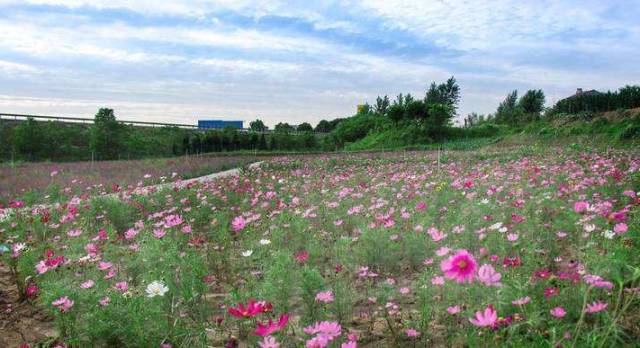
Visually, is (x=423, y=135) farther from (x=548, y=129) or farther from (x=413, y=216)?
(x=413, y=216)

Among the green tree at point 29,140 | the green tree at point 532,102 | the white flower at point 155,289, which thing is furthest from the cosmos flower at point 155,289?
the green tree at point 532,102

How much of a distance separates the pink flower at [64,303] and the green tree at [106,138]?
2892 centimetres

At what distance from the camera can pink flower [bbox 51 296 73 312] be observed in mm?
2180

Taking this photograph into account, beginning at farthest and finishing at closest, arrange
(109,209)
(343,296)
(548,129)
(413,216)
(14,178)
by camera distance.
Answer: (548,129) → (14,178) → (109,209) → (413,216) → (343,296)

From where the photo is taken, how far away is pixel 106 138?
29.0 metres

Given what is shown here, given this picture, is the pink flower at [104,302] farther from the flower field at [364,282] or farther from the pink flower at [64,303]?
the pink flower at [64,303]

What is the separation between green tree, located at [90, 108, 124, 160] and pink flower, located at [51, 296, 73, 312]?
1139 inches

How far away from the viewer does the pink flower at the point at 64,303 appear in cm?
218

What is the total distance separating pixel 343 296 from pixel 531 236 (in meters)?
1.66

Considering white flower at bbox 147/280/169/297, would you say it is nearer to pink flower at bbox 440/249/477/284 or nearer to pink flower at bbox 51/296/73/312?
pink flower at bbox 51/296/73/312

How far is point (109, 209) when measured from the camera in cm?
544

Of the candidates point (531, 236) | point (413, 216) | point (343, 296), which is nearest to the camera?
point (343, 296)

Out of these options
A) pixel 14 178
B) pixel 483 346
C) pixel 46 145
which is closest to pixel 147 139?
pixel 46 145

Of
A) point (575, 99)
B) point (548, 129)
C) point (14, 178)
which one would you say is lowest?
point (14, 178)
